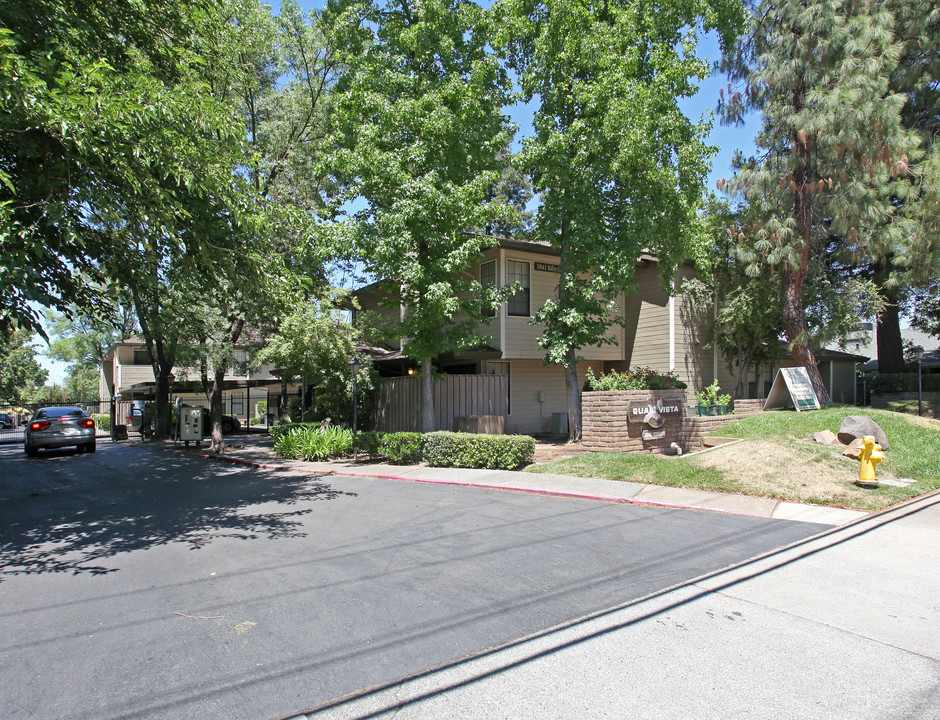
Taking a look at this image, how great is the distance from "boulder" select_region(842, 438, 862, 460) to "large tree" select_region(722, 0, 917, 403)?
6112 mm

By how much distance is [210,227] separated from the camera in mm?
9266

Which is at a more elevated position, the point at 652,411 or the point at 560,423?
the point at 652,411

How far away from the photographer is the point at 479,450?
13078mm

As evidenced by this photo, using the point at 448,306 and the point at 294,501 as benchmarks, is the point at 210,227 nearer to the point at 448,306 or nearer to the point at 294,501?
the point at 294,501

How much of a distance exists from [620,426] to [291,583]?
942 centimetres

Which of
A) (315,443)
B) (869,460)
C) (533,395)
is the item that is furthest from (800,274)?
(315,443)

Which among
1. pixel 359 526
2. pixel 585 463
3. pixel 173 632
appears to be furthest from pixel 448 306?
pixel 173 632

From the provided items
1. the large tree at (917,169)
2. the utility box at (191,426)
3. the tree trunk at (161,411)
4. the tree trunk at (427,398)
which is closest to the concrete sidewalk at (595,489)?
the tree trunk at (427,398)

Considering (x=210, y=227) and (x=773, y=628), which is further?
(x=210, y=227)

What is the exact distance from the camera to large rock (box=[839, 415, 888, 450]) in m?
12.0

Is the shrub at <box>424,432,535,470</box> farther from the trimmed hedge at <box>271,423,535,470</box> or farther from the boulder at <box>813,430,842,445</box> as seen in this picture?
the boulder at <box>813,430,842,445</box>

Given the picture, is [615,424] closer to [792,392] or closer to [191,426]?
[792,392]

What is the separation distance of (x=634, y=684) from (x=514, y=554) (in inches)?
112

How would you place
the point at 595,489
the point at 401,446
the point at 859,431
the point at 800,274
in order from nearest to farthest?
the point at 595,489 < the point at 859,431 < the point at 401,446 < the point at 800,274
